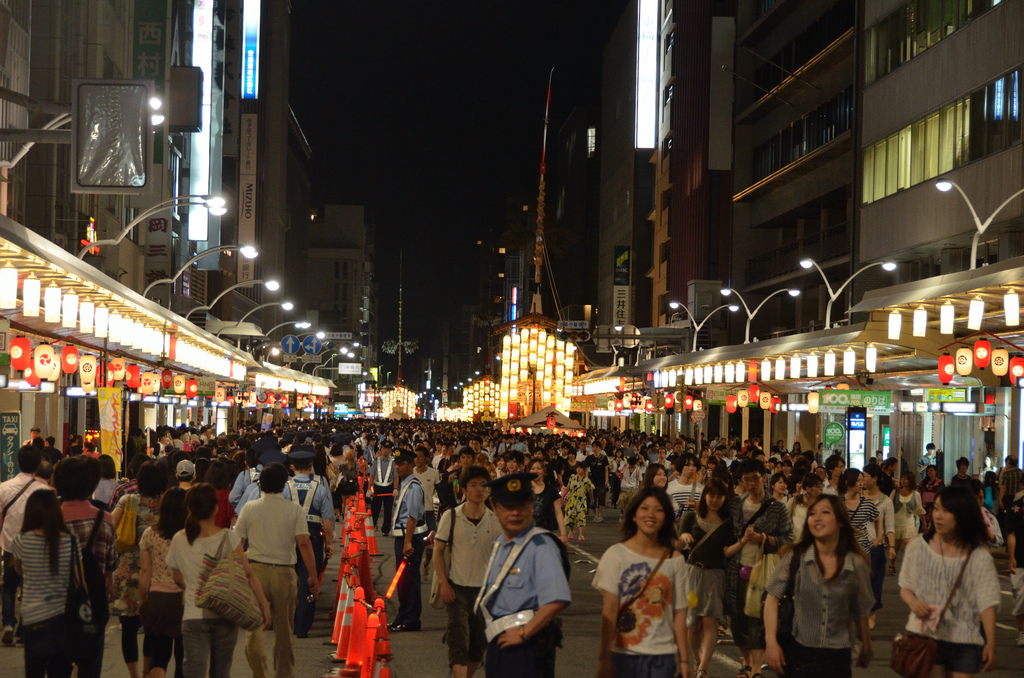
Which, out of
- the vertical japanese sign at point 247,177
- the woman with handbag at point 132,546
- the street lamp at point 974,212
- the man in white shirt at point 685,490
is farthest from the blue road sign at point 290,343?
the woman with handbag at point 132,546

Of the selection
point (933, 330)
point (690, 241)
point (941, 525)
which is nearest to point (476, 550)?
point (941, 525)

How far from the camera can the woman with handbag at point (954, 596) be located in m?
6.70

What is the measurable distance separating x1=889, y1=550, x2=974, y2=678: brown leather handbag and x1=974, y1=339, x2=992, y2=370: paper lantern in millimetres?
13594

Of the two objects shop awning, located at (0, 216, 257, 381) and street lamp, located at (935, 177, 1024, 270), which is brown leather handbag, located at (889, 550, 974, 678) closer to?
shop awning, located at (0, 216, 257, 381)

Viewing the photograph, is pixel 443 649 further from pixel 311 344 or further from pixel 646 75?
pixel 646 75

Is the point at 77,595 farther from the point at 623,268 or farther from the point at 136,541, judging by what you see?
the point at 623,268

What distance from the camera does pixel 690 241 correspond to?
67.7 meters

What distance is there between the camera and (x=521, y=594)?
5.82 metres

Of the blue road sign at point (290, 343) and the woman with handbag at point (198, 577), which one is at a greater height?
the blue road sign at point (290, 343)

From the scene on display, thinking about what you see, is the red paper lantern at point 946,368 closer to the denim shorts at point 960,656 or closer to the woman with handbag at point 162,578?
the denim shorts at point 960,656

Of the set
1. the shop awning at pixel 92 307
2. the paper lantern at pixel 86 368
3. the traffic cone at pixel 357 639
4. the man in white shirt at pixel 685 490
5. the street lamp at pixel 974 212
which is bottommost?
the traffic cone at pixel 357 639

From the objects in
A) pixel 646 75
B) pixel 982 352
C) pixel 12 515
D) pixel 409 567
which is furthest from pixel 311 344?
pixel 12 515

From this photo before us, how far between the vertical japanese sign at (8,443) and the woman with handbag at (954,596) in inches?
593

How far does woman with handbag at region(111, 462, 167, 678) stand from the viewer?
8383mm
